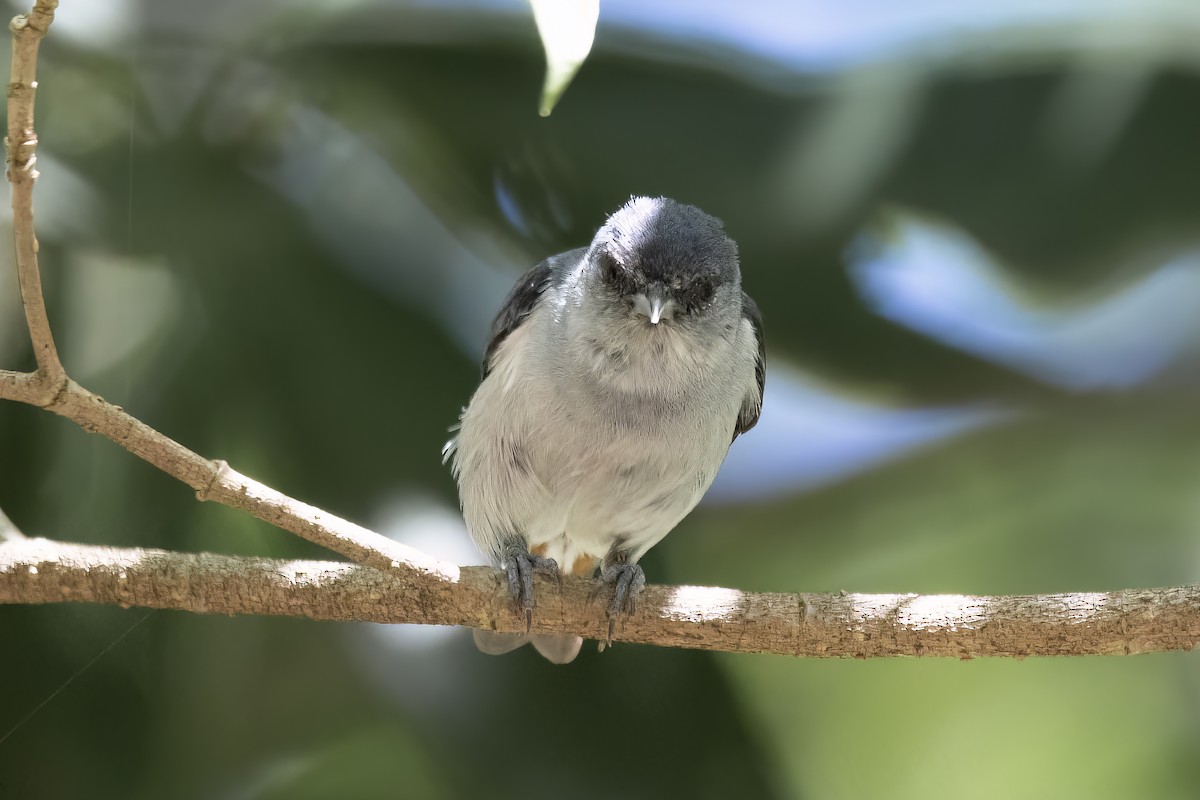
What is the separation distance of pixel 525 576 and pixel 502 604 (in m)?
0.10

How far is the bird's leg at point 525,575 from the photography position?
2.16 metres

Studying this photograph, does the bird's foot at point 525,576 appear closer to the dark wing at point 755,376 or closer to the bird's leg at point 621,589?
the bird's leg at point 621,589

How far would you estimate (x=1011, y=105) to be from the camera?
12.4 feet

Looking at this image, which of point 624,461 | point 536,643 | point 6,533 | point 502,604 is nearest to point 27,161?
point 6,533

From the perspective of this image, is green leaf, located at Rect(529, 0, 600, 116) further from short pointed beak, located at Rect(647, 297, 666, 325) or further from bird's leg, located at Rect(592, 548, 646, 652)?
bird's leg, located at Rect(592, 548, 646, 652)

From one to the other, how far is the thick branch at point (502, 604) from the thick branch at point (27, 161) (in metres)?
0.55

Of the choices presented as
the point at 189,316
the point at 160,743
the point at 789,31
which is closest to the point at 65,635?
the point at 160,743

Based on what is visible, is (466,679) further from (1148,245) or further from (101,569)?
(1148,245)

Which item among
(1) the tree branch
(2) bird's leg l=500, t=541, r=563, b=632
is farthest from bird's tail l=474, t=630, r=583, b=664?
(1) the tree branch

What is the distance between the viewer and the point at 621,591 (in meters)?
2.20

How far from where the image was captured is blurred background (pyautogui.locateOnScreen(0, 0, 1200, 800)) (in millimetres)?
3344

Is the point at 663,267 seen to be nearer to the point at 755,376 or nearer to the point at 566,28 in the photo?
the point at 755,376

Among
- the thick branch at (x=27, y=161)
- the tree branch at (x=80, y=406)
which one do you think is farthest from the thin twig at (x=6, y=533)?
the thick branch at (x=27, y=161)

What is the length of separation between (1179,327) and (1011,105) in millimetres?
1059
